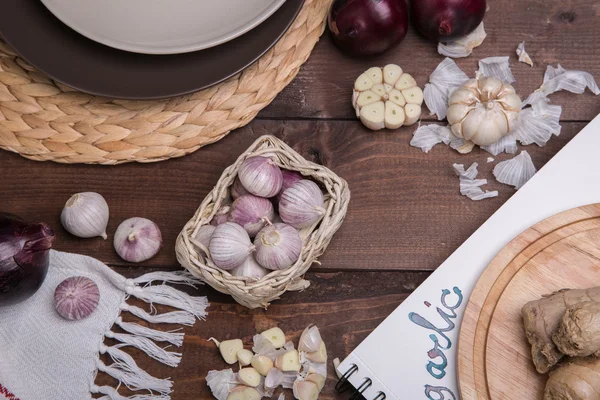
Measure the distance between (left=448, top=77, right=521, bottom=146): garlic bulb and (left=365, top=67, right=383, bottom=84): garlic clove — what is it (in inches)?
5.3

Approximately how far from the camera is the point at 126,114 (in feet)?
3.93

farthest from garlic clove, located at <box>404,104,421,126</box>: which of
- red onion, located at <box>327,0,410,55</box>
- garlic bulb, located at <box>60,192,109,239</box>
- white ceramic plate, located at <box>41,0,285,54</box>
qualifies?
garlic bulb, located at <box>60,192,109,239</box>

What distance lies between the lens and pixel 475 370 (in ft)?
3.45

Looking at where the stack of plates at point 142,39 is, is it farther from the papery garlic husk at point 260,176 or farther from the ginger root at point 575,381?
the ginger root at point 575,381

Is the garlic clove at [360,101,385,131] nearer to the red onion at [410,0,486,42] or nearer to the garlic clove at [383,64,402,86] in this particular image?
the garlic clove at [383,64,402,86]

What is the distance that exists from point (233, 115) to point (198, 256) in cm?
27

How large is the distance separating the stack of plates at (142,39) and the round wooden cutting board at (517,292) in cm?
52

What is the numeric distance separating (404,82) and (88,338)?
2.33ft

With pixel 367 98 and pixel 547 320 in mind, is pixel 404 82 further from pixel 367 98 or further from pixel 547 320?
pixel 547 320

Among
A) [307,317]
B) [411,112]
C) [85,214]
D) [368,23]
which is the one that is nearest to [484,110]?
[411,112]

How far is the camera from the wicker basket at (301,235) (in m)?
1.08

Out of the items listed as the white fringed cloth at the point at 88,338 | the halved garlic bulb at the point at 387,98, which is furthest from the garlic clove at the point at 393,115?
the white fringed cloth at the point at 88,338

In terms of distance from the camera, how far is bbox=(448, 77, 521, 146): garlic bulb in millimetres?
1197

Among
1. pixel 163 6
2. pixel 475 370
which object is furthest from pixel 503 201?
pixel 163 6
